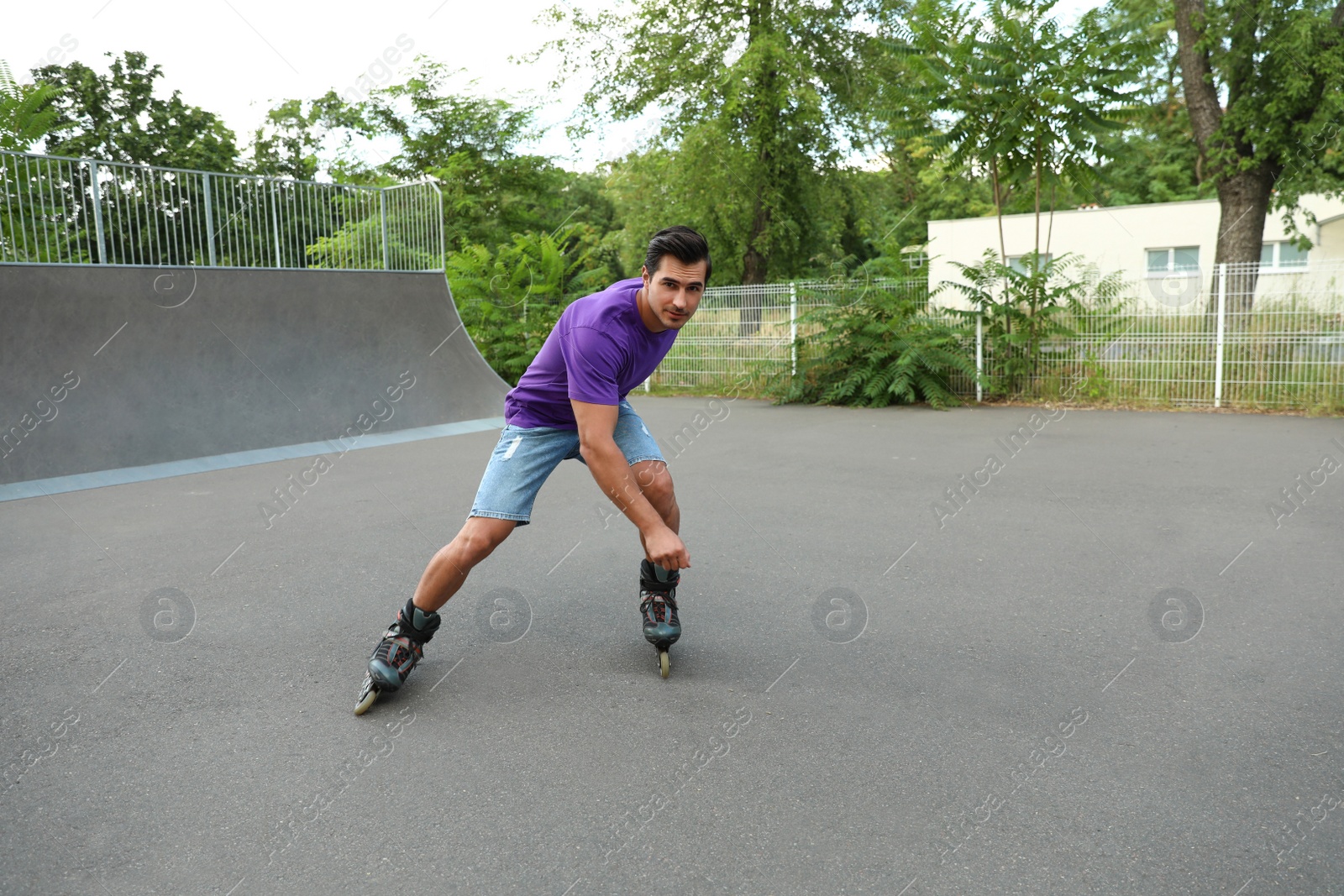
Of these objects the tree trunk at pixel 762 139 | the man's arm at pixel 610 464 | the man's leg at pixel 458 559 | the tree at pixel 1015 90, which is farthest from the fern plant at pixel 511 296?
the man's arm at pixel 610 464

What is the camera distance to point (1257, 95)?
14.8 m

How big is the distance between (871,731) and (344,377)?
1010cm

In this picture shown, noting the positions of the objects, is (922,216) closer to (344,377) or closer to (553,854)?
(344,377)

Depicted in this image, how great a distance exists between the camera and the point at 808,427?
1144cm

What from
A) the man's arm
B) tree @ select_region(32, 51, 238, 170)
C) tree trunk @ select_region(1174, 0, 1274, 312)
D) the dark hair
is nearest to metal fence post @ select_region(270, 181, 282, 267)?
the dark hair

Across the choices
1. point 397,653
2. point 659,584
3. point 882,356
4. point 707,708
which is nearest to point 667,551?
point 707,708

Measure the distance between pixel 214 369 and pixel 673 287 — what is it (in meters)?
8.84

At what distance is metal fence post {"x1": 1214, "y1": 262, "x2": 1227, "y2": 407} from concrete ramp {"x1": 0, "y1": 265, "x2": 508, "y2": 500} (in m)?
9.35

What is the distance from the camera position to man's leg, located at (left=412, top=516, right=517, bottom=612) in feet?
11.0

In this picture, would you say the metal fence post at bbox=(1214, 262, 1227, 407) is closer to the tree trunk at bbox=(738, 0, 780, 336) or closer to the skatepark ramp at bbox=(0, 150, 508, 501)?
the skatepark ramp at bbox=(0, 150, 508, 501)

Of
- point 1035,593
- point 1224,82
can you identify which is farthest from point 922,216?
point 1035,593

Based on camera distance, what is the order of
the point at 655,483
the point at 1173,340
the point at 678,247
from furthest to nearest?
the point at 1173,340
the point at 655,483
the point at 678,247

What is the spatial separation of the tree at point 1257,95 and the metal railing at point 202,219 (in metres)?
12.3

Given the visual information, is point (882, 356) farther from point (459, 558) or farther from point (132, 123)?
point (132, 123)
